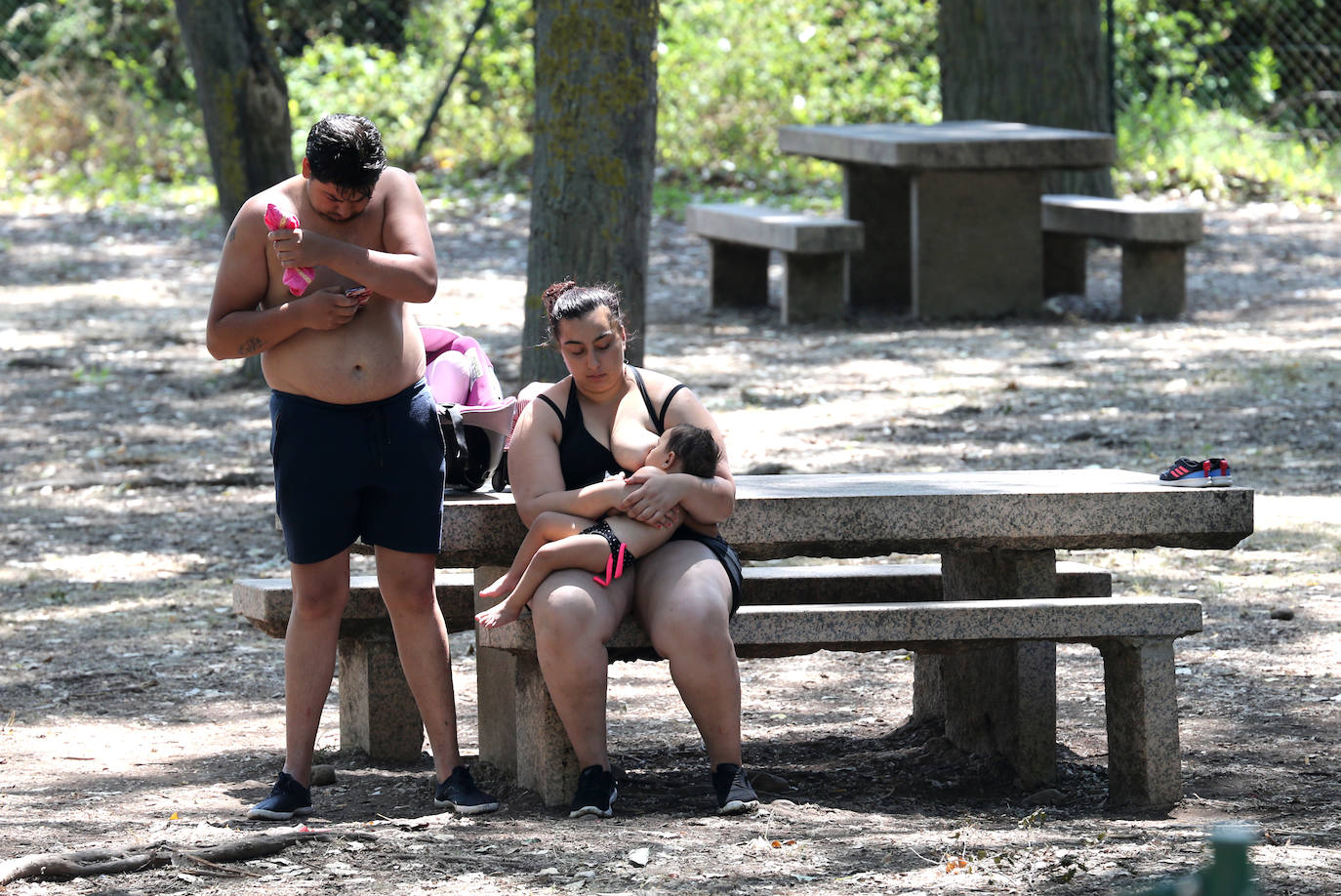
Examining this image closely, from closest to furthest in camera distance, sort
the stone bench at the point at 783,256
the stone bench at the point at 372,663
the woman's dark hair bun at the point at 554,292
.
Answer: the woman's dark hair bun at the point at 554,292
the stone bench at the point at 372,663
the stone bench at the point at 783,256

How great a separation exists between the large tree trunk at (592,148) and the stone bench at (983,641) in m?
2.80

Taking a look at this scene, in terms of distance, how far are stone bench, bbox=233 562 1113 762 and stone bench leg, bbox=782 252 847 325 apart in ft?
23.0

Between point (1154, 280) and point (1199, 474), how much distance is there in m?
7.56

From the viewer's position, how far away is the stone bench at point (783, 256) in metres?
11.5

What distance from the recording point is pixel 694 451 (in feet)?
13.6

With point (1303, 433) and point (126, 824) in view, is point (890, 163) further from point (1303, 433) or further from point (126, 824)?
point (126, 824)

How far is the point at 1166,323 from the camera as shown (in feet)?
37.9

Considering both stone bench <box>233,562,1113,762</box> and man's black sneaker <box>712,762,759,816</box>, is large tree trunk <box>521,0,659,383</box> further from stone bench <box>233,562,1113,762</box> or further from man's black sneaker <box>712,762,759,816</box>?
man's black sneaker <box>712,762,759,816</box>

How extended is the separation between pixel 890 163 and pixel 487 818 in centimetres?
755

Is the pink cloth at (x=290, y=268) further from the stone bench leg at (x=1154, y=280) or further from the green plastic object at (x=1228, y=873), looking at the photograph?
the stone bench leg at (x=1154, y=280)

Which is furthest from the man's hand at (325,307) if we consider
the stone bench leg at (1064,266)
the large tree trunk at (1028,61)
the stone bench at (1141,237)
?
the large tree trunk at (1028,61)

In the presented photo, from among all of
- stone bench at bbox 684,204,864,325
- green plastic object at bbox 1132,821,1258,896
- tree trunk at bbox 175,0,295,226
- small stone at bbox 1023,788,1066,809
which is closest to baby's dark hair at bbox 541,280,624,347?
small stone at bbox 1023,788,1066,809

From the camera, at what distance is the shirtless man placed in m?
3.98

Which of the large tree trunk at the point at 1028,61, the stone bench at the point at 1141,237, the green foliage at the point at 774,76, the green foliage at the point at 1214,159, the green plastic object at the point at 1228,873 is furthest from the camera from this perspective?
the green foliage at the point at 774,76
